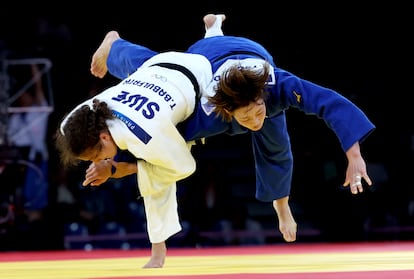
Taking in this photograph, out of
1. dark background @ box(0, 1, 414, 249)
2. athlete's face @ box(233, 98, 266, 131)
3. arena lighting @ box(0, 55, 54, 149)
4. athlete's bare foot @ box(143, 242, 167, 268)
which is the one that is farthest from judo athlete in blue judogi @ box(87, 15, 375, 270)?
dark background @ box(0, 1, 414, 249)

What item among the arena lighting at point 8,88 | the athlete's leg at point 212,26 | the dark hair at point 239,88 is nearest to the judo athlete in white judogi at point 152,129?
the dark hair at point 239,88

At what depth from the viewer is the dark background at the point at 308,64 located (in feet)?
19.2

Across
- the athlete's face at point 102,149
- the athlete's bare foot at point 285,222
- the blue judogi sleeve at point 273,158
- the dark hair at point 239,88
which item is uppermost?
the dark hair at point 239,88

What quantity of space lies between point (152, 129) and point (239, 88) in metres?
0.30

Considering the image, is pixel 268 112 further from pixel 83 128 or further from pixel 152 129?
pixel 83 128

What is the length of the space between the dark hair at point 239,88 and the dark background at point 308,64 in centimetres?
337

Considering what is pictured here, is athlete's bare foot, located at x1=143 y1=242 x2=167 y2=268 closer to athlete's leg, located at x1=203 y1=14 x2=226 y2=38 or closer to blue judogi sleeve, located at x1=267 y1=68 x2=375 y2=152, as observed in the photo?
blue judogi sleeve, located at x1=267 y1=68 x2=375 y2=152

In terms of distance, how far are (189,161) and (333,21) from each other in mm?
3824

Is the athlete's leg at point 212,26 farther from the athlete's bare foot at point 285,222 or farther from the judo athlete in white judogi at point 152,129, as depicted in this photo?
the athlete's bare foot at point 285,222

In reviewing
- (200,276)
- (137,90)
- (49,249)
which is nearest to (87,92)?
(49,249)

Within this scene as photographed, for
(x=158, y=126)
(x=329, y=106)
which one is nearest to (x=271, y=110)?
(x=329, y=106)

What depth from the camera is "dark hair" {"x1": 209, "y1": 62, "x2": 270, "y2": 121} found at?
2.51 metres

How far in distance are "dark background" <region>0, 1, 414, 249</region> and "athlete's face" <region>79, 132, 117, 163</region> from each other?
3.26 meters

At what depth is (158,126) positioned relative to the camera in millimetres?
2531
